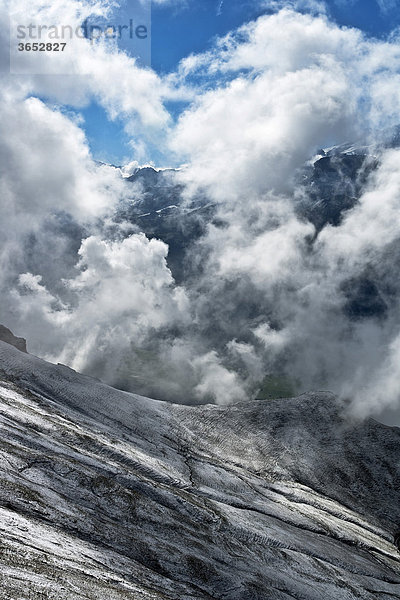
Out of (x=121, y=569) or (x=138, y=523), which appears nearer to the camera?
(x=121, y=569)

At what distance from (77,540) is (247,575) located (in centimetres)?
3470

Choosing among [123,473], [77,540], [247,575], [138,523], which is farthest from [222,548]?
[77,540]

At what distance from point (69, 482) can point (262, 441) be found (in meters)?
119

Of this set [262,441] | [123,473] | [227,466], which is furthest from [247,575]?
[262,441]

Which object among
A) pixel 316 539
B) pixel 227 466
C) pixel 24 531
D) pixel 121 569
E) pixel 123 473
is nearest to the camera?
pixel 24 531

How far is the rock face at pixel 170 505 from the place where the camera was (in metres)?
65.9

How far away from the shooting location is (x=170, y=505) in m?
105

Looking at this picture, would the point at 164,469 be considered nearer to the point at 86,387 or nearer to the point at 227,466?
the point at 227,466

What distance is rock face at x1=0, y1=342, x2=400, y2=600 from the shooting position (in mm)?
65938

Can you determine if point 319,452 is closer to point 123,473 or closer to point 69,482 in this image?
point 123,473

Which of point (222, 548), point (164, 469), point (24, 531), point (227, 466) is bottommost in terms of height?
point (24, 531)

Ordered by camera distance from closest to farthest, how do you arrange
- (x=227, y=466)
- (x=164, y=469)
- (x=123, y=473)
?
(x=123, y=473) < (x=164, y=469) < (x=227, y=466)

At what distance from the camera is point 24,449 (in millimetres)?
99625

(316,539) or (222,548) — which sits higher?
(316,539)
